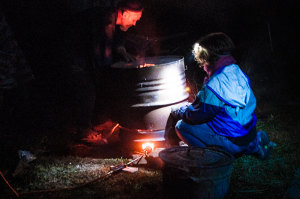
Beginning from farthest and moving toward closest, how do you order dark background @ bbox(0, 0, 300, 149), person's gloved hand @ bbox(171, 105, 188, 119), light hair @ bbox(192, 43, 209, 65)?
dark background @ bbox(0, 0, 300, 149), person's gloved hand @ bbox(171, 105, 188, 119), light hair @ bbox(192, 43, 209, 65)

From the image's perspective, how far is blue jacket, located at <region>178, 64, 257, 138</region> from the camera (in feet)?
11.5

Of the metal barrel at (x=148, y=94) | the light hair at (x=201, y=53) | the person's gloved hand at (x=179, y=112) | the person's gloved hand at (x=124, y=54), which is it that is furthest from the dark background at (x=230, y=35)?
the light hair at (x=201, y=53)

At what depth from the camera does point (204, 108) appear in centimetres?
360

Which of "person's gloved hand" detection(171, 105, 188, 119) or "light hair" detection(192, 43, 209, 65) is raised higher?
"light hair" detection(192, 43, 209, 65)

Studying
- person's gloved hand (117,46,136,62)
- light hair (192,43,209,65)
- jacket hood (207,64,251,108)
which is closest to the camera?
jacket hood (207,64,251,108)

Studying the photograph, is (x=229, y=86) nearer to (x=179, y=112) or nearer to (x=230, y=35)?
(x=179, y=112)

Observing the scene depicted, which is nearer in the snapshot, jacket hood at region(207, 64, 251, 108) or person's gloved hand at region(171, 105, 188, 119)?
jacket hood at region(207, 64, 251, 108)

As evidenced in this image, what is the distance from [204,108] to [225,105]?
27 centimetres

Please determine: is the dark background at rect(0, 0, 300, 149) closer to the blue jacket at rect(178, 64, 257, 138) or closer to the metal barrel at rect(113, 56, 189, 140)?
the metal barrel at rect(113, 56, 189, 140)

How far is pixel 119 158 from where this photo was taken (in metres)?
4.67

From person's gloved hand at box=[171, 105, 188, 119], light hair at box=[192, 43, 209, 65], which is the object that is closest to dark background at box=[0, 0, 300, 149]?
person's gloved hand at box=[171, 105, 188, 119]

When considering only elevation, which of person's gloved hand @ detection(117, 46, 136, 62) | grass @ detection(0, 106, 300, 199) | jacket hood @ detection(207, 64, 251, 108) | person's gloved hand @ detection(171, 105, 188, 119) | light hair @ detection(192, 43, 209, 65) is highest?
light hair @ detection(192, 43, 209, 65)

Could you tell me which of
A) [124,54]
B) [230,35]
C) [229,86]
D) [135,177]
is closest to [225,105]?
[229,86]

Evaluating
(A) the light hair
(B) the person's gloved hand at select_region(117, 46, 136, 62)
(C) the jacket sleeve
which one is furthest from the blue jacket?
(B) the person's gloved hand at select_region(117, 46, 136, 62)
